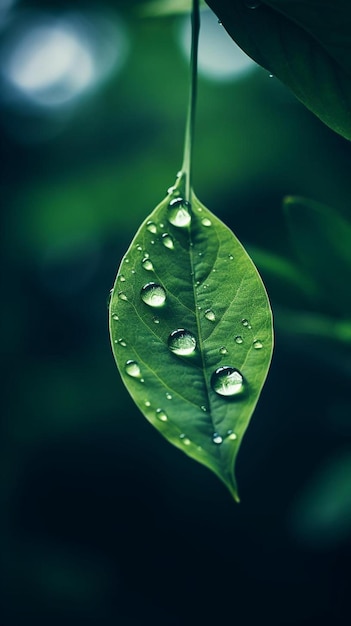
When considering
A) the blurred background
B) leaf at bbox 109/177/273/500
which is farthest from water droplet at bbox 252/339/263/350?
the blurred background

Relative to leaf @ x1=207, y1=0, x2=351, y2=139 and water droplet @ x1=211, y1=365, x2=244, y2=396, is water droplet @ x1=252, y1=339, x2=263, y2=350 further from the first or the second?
leaf @ x1=207, y1=0, x2=351, y2=139

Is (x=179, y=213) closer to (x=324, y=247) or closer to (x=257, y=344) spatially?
(x=257, y=344)

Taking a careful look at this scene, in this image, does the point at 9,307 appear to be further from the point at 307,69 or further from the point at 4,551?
the point at 307,69

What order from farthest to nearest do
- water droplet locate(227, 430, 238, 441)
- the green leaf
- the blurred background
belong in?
the blurred background, the green leaf, water droplet locate(227, 430, 238, 441)

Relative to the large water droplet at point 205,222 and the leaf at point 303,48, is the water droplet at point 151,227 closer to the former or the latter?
the large water droplet at point 205,222

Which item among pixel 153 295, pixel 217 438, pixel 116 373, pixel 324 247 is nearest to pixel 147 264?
pixel 153 295
